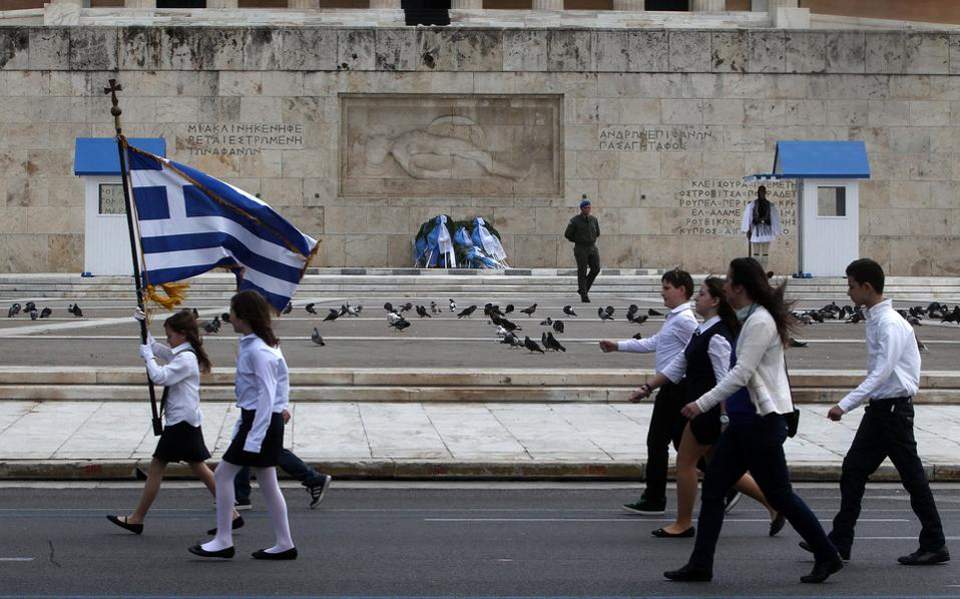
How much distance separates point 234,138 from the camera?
34.0 m

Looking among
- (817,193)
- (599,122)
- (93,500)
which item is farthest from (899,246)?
(93,500)

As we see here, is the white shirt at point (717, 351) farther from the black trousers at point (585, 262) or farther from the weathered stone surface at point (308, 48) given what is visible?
the weathered stone surface at point (308, 48)

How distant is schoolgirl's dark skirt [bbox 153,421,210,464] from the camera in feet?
28.3

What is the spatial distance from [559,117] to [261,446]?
27.5m

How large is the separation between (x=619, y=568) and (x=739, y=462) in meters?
0.91

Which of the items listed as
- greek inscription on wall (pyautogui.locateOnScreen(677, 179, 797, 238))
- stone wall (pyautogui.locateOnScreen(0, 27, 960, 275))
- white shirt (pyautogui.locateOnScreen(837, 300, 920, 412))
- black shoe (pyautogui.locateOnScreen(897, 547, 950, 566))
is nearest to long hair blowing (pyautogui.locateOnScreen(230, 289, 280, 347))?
white shirt (pyautogui.locateOnScreen(837, 300, 920, 412))

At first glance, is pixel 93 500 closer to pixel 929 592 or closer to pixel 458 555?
pixel 458 555

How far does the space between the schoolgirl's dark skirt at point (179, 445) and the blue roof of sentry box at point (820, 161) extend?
23.1m

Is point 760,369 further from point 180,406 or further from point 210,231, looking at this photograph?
point 210,231

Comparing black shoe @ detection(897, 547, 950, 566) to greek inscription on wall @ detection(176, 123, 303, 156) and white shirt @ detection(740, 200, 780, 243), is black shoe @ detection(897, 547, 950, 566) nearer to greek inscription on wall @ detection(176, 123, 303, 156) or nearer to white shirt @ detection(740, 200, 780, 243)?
white shirt @ detection(740, 200, 780, 243)

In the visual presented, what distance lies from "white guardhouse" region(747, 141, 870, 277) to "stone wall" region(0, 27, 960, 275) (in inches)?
153

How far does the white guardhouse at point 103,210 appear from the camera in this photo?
29.2m

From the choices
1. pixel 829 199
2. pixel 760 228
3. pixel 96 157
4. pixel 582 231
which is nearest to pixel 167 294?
pixel 582 231

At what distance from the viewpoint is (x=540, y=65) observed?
34500 mm
